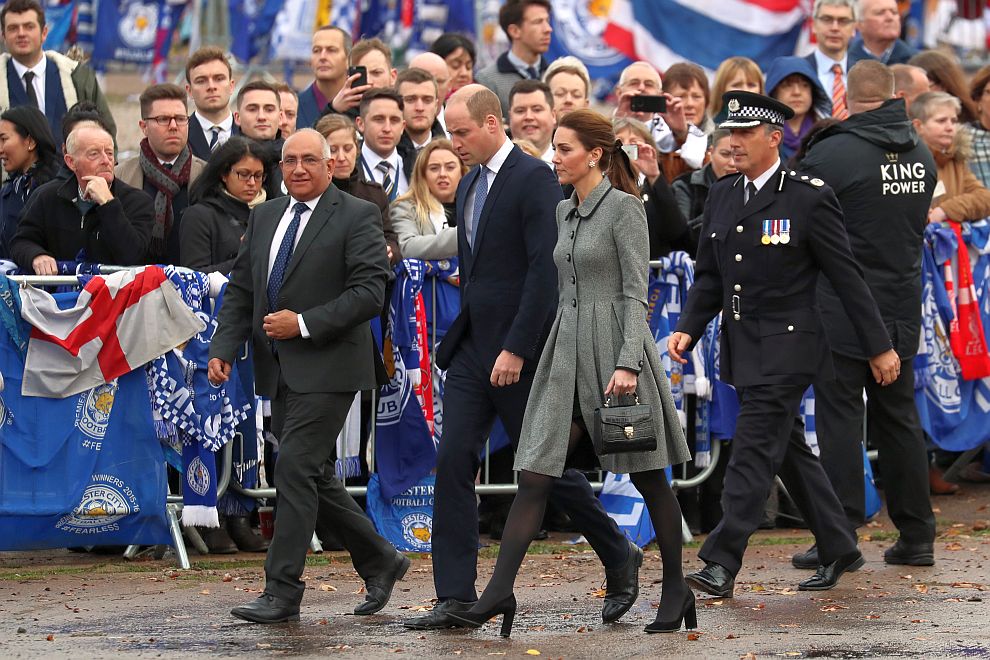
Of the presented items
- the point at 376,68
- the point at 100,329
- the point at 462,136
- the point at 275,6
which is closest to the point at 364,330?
the point at 462,136

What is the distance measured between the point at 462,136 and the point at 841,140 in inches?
107

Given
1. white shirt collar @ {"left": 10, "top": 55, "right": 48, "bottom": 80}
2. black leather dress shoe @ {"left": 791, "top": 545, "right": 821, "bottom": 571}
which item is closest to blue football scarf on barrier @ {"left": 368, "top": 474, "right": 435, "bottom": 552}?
black leather dress shoe @ {"left": 791, "top": 545, "right": 821, "bottom": 571}

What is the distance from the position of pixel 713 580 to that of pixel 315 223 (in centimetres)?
239

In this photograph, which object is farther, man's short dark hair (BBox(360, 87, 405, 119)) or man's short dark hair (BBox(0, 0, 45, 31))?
man's short dark hair (BBox(0, 0, 45, 31))

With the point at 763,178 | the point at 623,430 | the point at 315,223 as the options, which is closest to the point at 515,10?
the point at 763,178

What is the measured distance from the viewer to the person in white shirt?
1127 centimetres

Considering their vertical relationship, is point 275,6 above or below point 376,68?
above

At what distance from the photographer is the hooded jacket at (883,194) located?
9836 mm

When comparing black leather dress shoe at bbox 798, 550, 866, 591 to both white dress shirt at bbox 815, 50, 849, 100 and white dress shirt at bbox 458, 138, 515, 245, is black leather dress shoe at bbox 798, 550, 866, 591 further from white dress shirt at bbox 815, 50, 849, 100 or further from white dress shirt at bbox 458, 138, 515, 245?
white dress shirt at bbox 815, 50, 849, 100

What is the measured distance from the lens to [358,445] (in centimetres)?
1042

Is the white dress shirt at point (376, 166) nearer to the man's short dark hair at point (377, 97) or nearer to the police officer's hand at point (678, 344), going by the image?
the man's short dark hair at point (377, 97)

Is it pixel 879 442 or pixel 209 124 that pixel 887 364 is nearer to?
pixel 879 442

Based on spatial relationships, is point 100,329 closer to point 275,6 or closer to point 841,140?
point 841,140

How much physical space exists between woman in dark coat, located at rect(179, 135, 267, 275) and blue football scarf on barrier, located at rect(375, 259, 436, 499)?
925mm
